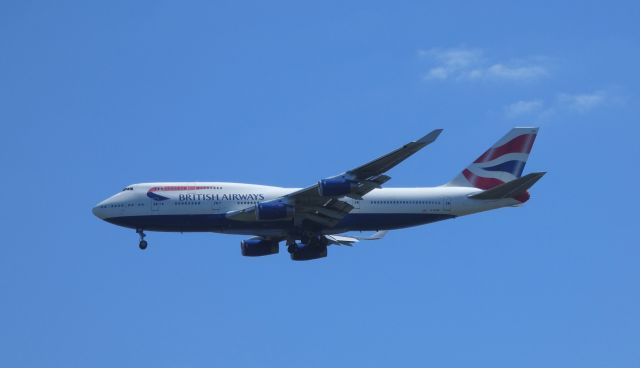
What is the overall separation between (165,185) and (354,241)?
521 inches

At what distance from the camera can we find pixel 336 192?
5666cm

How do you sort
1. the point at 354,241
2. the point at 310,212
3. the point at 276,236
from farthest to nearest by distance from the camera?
1. the point at 354,241
2. the point at 276,236
3. the point at 310,212

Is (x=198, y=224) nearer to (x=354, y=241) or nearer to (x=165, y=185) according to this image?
(x=165, y=185)

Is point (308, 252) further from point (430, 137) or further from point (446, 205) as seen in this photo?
point (430, 137)

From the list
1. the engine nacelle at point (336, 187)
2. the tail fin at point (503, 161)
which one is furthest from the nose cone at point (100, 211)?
the tail fin at point (503, 161)

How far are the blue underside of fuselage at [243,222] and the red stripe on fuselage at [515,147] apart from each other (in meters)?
6.11

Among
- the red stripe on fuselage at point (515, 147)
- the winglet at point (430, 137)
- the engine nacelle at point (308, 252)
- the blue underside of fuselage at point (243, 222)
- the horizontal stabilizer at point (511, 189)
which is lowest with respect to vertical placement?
the engine nacelle at point (308, 252)

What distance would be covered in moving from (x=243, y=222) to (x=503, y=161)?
16184mm

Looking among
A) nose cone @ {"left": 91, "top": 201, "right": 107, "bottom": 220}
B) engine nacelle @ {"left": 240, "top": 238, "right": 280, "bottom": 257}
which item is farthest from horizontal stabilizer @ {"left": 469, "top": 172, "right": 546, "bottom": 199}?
nose cone @ {"left": 91, "top": 201, "right": 107, "bottom": 220}

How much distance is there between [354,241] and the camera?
68.4 m

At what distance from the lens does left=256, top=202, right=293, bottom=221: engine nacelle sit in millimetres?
58359

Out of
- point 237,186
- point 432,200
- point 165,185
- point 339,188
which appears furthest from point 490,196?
point 165,185

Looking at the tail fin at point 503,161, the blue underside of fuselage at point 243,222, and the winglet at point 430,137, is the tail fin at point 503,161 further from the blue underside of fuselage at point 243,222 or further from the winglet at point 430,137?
the winglet at point 430,137

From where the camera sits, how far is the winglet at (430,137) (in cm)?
5256
